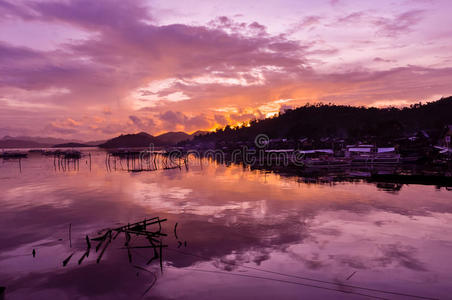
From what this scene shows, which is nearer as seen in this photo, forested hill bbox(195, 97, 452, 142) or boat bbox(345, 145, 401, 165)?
boat bbox(345, 145, 401, 165)

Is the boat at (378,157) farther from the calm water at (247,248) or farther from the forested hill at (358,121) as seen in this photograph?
the calm water at (247,248)

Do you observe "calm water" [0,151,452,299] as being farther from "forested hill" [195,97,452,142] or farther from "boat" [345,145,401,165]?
"forested hill" [195,97,452,142]

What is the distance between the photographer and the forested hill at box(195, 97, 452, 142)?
3519 inches

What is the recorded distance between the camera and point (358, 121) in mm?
142500

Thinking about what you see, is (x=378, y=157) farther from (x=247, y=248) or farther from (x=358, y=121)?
(x=358, y=121)

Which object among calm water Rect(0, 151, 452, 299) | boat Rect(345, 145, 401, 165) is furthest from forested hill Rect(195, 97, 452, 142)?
calm water Rect(0, 151, 452, 299)

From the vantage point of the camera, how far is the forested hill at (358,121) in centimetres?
8938

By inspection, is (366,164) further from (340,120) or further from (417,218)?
(340,120)

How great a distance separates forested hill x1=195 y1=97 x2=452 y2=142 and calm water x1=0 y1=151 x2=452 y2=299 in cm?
6927

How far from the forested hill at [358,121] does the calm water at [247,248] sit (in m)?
69.3

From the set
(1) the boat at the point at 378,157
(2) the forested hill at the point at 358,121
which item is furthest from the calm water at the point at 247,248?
(2) the forested hill at the point at 358,121

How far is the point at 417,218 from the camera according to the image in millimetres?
19875

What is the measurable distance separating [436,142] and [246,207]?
60.0 meters

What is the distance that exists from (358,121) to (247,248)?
146046 mm
